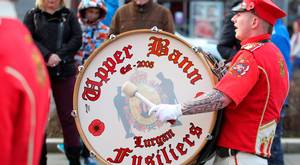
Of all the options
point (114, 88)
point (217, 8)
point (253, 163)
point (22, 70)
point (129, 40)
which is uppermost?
point (22, 70)

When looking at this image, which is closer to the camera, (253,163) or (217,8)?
(253,163)

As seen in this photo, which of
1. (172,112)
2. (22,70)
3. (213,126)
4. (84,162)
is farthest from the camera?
(84,162)

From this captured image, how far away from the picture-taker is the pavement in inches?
234

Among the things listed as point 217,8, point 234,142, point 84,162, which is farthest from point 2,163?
point 217,8

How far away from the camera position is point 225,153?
292 cm

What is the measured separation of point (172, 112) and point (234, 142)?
35cm

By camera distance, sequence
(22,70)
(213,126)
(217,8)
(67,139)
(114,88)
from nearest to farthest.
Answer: (22,70) → (213,126) → (114,88) → (67,139) → (217,8)

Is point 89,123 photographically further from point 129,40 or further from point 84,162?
point 84,162

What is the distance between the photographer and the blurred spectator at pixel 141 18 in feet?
15.9

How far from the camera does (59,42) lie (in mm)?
4867

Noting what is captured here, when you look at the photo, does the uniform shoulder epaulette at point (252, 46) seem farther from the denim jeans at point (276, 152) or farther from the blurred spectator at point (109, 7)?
the blurred spectator at point (109, 7)

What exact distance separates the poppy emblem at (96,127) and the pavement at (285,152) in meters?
2.68

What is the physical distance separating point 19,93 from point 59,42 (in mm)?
3396

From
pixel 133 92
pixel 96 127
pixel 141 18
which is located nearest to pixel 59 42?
pixel 141 18
